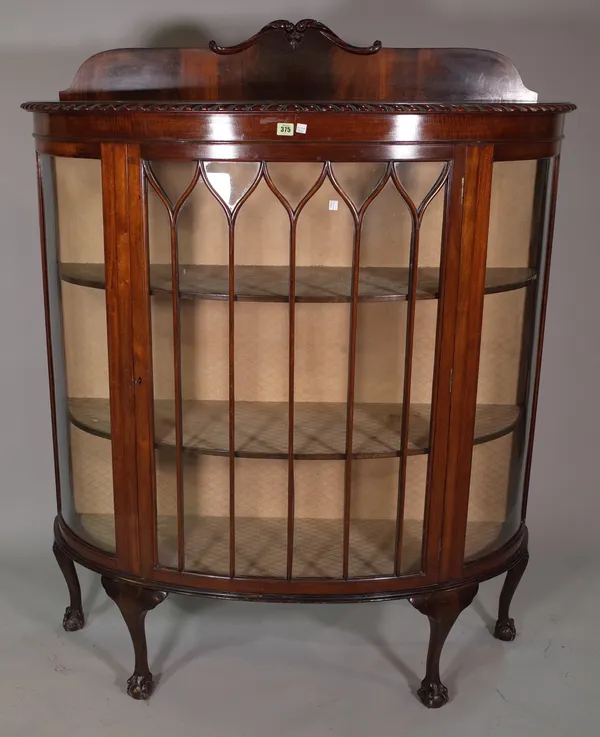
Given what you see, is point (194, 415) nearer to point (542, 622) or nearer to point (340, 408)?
point (340, 408)

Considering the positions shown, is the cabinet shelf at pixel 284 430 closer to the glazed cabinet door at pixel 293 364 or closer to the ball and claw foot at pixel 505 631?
the glazed cabinet door at pixel 293 364

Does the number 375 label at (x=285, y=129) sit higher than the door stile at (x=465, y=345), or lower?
higher

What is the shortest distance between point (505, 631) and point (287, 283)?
1.13 m

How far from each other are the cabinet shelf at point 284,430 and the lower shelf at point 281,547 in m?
0.18

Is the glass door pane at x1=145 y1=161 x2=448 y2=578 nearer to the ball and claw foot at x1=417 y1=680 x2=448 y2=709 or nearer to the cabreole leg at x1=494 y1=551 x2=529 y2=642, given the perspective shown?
the ball and claw foot at x1=417 y1=680 x2=448 y2=709

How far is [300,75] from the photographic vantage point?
2.20 meters

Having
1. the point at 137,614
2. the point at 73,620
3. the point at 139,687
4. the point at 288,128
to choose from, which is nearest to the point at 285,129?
the point at 288,128

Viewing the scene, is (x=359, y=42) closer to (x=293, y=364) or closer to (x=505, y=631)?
(x=293, y=364)

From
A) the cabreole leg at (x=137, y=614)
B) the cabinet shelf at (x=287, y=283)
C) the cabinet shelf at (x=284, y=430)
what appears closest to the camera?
the cabinet shelf at (x=287, y=283)

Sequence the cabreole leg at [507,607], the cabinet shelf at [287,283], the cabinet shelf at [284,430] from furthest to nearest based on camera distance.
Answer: the cabreole leg at [507,607]
the cabinet shelf at [284,430]
the cabinet shelf at [287,283]

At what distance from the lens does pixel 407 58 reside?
2.14 m

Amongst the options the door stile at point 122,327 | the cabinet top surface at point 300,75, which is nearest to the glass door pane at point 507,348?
the cabinet top surface at point 300,75

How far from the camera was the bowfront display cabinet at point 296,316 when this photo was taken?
185 centimetres

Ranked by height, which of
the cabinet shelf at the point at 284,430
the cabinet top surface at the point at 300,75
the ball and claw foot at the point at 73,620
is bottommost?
the ball and claw foot at the point at 73,620
